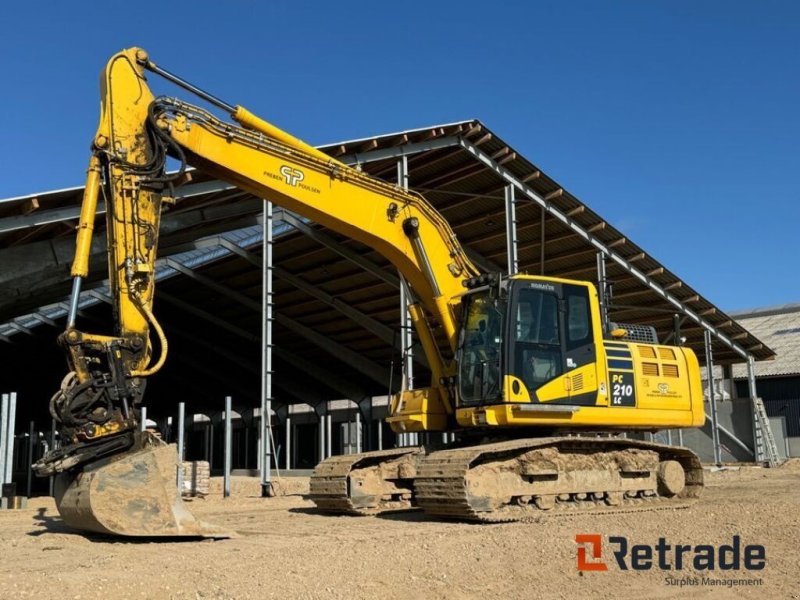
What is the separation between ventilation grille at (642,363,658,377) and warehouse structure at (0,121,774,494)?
1.20 metres

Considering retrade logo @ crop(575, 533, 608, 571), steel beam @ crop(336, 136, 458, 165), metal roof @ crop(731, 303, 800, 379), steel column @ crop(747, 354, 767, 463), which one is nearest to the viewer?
retrade logo @ crop(575, 533, 608, 571)

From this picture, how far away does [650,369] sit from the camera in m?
13.2

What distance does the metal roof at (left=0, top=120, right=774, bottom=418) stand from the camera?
18656mm

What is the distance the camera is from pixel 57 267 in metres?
18.6

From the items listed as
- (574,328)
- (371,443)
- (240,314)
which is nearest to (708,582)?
(574,328)

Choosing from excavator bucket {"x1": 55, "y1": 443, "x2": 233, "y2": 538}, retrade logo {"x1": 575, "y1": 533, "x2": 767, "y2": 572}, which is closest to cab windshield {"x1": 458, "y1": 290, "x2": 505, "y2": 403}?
retrade logo {"x1": 575, "y1": 533, "x2": 767, "y2": 572}

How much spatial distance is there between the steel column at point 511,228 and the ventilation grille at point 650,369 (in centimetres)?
689

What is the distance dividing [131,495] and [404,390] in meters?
5.83

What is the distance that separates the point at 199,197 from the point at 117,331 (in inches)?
393

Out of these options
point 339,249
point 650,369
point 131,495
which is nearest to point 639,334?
point 650,369

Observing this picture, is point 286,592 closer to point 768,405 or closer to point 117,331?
point 117,331

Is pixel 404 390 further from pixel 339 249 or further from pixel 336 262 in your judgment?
pixel 336 262

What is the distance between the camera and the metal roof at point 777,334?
41938 mm

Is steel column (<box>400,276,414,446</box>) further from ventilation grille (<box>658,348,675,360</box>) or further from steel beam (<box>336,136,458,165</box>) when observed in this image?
ventilation grille (<box>658,348,675,360</box>)
